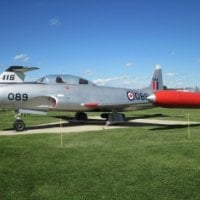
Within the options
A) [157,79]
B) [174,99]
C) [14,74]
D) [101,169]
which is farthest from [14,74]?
[101,169]

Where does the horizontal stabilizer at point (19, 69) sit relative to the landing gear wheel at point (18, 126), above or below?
above

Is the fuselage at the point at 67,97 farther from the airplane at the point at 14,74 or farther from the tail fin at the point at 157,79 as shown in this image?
the airplane at the point at 14,74

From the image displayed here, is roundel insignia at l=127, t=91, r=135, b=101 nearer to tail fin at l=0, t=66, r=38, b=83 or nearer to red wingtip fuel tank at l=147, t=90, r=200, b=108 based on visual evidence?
red wingtip fuel tank at l=147, t=90, r=200, b=108

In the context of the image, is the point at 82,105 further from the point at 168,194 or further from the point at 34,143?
the point at 168,194

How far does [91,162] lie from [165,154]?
208 cm

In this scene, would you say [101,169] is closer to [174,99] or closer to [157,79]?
[174,99]

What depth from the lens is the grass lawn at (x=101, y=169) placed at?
600 centimetres

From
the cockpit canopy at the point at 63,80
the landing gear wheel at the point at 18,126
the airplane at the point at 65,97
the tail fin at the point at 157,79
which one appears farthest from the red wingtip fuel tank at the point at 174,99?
the tail fin at the point at 157,79

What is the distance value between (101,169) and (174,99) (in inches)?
306

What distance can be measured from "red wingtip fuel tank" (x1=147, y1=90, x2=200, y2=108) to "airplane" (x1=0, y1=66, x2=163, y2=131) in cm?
367

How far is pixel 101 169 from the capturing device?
7527 millimetres

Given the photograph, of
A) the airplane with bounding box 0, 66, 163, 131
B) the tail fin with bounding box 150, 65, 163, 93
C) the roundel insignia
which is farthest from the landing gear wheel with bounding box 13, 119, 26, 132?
the tail fin with bounding box 150, 65, 163, 93

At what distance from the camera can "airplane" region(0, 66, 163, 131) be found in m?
15.9

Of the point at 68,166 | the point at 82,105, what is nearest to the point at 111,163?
the point at 68,166
